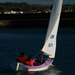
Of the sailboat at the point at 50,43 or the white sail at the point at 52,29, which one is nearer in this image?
the sailboat at the point at 50,43

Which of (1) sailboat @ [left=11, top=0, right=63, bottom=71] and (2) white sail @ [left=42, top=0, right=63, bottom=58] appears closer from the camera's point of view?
(1) sailboat @ [left=11, top=0, right=63, bottom=71]

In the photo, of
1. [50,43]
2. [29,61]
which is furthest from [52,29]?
[29,61]

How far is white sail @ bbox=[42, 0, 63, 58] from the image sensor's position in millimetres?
19375

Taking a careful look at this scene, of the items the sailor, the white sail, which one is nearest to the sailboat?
the white sail

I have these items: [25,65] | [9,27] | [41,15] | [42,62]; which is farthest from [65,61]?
[41,15]

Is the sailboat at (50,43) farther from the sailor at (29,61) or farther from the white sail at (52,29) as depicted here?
the sailor at (29,61)

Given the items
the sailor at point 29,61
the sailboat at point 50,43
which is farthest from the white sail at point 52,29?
the sailor at point 29,61

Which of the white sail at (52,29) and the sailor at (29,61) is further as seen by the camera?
the white sail at (52,29)

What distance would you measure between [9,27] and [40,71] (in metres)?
53.0

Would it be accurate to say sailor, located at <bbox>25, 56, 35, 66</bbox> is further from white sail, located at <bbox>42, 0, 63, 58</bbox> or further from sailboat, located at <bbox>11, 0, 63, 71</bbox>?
white sail, located at <bbox>42, 0, 63, 58</bbox>

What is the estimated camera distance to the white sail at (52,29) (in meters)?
19.4

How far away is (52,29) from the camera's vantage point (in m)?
19.7

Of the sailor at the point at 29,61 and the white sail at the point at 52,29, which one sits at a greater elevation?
the white sail at the point at 52,29

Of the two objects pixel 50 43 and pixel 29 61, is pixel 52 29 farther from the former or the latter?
pixel 29 61
